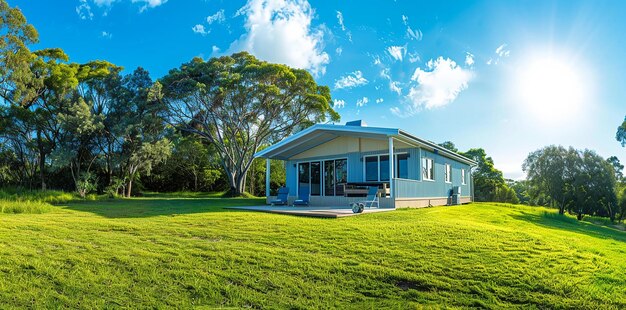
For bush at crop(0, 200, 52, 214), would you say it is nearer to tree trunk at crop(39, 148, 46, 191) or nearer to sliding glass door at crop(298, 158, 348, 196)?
sliding glass door at crop(298, 158, 348, 196)

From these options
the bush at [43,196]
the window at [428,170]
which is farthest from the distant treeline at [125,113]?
the window at [428,170]

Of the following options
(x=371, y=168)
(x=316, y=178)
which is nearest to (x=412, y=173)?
(x=371, y=168)

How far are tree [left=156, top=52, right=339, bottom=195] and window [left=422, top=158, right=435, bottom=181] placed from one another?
1015cm

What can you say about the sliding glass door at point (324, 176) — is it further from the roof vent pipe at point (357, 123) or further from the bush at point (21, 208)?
the bush at point (21, 208)

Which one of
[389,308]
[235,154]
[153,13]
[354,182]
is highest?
[153,13]

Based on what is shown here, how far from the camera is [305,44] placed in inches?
680

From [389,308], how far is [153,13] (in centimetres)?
1940

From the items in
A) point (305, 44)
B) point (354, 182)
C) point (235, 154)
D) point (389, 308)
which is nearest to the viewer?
point (389, 308)

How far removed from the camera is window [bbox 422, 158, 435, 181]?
15.1 metres

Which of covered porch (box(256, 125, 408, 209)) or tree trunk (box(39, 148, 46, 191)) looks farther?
tree trunk (box(39, 148, 46, 191))

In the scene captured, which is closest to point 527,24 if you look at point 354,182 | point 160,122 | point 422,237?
point 354,182

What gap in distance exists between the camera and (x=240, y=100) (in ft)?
76.9

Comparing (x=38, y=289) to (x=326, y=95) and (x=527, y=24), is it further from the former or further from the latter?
(x=326, y=95)

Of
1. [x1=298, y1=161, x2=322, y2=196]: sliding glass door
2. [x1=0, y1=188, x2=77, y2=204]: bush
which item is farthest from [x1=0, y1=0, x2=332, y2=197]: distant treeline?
[x1=298, y1=161, x2=322, y2=196]: sliding glass door
